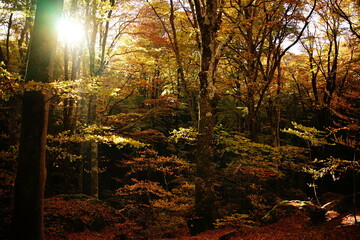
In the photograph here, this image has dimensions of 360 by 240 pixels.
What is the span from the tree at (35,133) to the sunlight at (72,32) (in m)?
7.79

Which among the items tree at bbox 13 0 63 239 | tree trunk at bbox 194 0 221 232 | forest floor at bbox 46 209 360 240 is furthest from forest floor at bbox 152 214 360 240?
tree at bbox 13 0 63 239

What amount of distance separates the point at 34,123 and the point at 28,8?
6499mm

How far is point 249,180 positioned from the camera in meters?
11.1

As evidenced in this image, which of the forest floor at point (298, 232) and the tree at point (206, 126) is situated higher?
the tree at point (206, 126)

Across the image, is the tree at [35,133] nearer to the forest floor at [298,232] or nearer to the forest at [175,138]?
the forest at [175,138]

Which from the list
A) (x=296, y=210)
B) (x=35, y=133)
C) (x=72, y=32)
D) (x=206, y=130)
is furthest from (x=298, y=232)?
(x=72, y=32)

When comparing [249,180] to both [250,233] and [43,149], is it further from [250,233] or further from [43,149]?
[43,149]

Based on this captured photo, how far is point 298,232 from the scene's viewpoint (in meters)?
7.24

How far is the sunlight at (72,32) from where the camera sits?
448 inches

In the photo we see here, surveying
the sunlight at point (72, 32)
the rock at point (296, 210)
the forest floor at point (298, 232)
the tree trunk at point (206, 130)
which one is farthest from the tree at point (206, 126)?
the sunlight at point (72, 32)

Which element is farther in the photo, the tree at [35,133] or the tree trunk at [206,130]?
the tree trunk at [206,130]

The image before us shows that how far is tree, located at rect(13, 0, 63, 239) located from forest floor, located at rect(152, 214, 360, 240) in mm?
4418

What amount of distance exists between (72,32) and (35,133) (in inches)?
376

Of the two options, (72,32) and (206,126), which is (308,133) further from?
(72,32)
